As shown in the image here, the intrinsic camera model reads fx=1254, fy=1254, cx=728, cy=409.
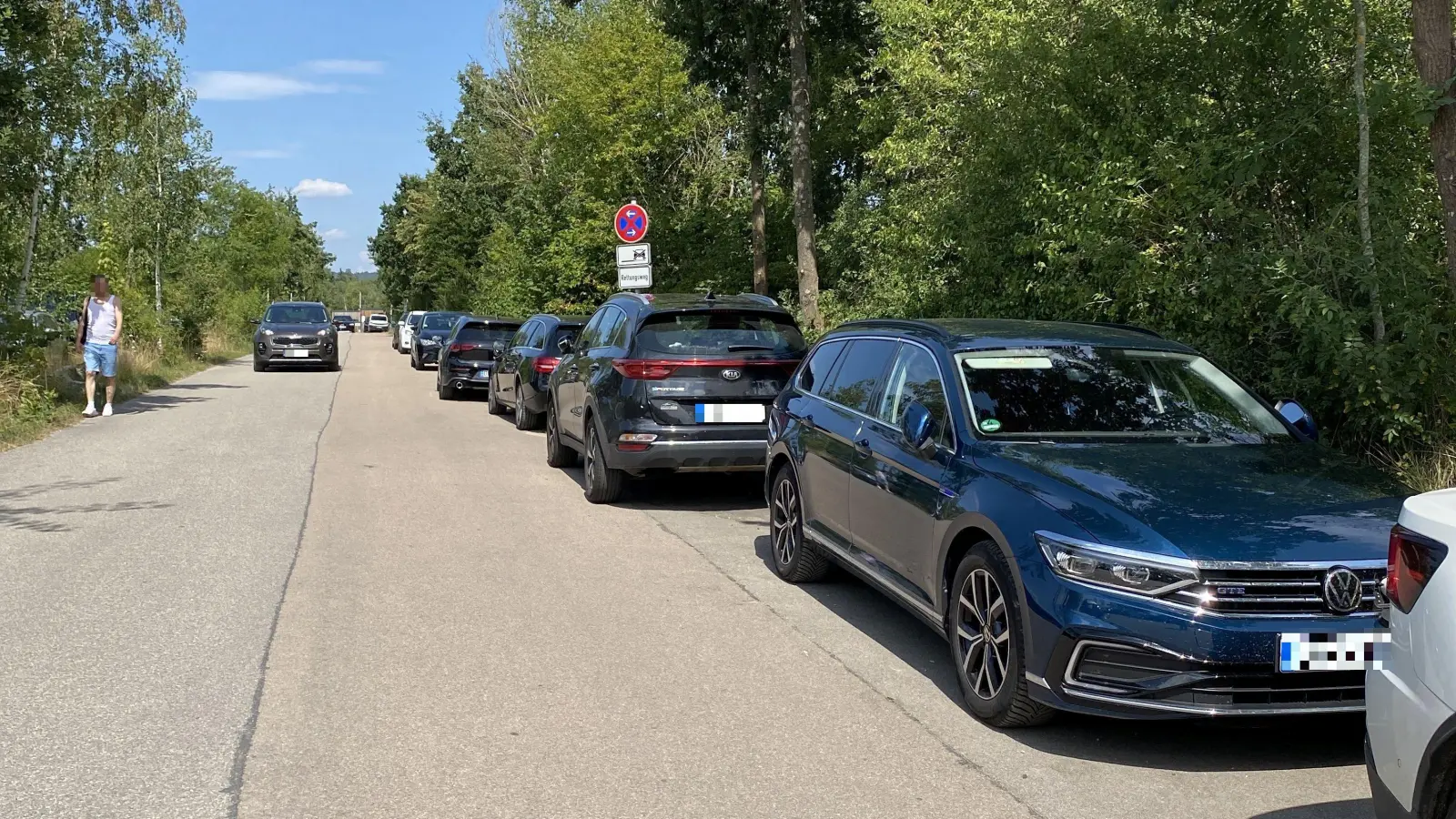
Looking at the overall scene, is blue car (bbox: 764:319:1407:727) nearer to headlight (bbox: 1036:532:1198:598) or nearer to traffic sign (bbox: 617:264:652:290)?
headlight (bbox: 1036:532:1198:598)

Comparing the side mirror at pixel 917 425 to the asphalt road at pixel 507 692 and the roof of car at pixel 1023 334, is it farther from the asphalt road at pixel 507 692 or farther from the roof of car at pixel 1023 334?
the asphalt road at pixel 507 692

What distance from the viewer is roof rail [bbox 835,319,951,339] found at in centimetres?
652

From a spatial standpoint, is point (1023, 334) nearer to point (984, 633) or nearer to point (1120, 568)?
point (984, 633)

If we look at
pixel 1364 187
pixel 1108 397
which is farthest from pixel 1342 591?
pixel 1364 187

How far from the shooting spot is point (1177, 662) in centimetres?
434

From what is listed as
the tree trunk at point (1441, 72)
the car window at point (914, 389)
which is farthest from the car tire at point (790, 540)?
the tree trunk at point (1441, 72)

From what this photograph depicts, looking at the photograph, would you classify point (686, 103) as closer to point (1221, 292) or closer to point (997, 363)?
point (1221, 292)

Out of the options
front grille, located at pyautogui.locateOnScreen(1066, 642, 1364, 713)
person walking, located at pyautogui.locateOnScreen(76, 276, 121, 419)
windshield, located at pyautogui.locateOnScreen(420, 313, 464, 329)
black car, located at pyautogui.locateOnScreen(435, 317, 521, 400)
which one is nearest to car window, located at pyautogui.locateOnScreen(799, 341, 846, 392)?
front grille, located at pyautogui.locateOnScreen(1066, 642, 1364, 713)

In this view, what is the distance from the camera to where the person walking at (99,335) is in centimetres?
1670

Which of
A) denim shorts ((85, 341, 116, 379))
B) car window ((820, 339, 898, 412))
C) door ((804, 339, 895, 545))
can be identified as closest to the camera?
door ((804, 339, 895, 545))

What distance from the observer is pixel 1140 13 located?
11.4 metres

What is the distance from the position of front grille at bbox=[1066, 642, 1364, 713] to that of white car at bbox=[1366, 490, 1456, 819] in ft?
3.31

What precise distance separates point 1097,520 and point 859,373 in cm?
260

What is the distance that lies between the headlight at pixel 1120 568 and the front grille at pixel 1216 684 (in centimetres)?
22
